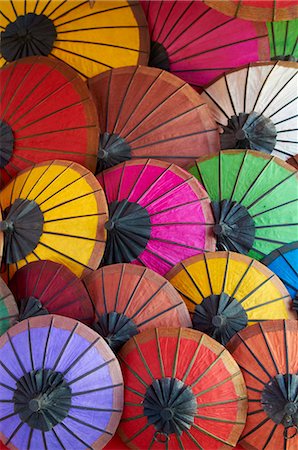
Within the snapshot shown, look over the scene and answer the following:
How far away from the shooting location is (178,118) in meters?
4.87

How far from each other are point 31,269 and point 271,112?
6.76 feet

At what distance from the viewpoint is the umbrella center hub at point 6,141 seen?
4.88 metres

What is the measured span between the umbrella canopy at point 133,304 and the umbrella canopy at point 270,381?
1.46 ft

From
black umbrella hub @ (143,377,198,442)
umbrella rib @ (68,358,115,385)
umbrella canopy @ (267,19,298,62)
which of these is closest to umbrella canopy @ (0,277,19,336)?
umbrella rib @ (68,358,115,385)

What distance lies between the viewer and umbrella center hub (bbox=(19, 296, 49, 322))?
4160 mm

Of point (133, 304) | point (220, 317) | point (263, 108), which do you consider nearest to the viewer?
point (220, 317)

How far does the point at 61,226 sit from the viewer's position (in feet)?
14.7

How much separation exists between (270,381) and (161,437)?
0.69 meters

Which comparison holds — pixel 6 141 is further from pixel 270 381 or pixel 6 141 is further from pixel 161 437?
pixel 270 381

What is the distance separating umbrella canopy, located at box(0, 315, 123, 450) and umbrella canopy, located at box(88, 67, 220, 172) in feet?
4.97

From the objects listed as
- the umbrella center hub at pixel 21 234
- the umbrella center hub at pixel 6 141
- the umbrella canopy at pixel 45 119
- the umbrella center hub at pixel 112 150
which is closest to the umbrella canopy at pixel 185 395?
the umbrella center hub at pixel 21 234

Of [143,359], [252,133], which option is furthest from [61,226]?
[252,133]

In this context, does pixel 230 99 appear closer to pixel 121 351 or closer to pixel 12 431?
pixel 121 351

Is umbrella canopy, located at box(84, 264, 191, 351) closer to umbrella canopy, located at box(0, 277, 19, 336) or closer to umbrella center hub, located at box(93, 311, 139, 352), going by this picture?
umbrella center hub, located at box(93, 311, 139, 352)
